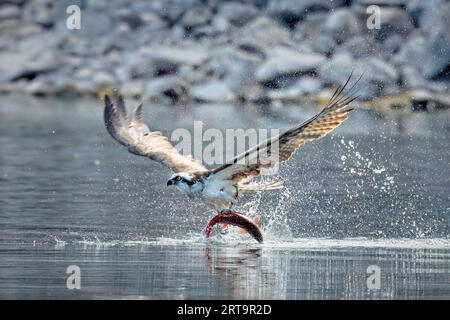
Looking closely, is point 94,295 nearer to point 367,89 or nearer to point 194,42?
point 367,89

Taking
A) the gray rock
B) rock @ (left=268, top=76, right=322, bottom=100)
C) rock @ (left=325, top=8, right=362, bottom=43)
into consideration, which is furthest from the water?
rock @ (left=325, top=8, right=362, bottom=43)

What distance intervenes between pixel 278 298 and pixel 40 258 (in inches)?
143

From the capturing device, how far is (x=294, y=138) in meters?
16.7

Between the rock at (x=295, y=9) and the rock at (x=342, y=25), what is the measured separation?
1.13m

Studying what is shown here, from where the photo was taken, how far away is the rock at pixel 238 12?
149 ft

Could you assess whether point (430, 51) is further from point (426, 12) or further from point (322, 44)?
point (322, 44)

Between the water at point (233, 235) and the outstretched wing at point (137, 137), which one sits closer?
the water at point (233, 235)

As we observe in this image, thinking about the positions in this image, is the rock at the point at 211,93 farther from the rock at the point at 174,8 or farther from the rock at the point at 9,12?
the rock at the point at 9,12

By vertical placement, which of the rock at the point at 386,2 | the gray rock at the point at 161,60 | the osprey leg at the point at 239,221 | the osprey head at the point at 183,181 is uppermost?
the rock at the point at 386,2

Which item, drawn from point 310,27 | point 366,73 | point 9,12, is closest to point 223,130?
point 366,73

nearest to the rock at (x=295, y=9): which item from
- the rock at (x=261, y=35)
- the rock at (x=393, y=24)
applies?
the rock at (x=261, y=35)

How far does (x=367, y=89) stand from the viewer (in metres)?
38.7

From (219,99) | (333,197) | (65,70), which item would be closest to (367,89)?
(219,99)

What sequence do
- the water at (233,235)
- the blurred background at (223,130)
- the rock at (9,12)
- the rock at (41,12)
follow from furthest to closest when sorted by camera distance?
1. the rock at (9,12)
2. the rock at (41,12)
3. the blurred background at (223,130)
4. the water at (233,235)
